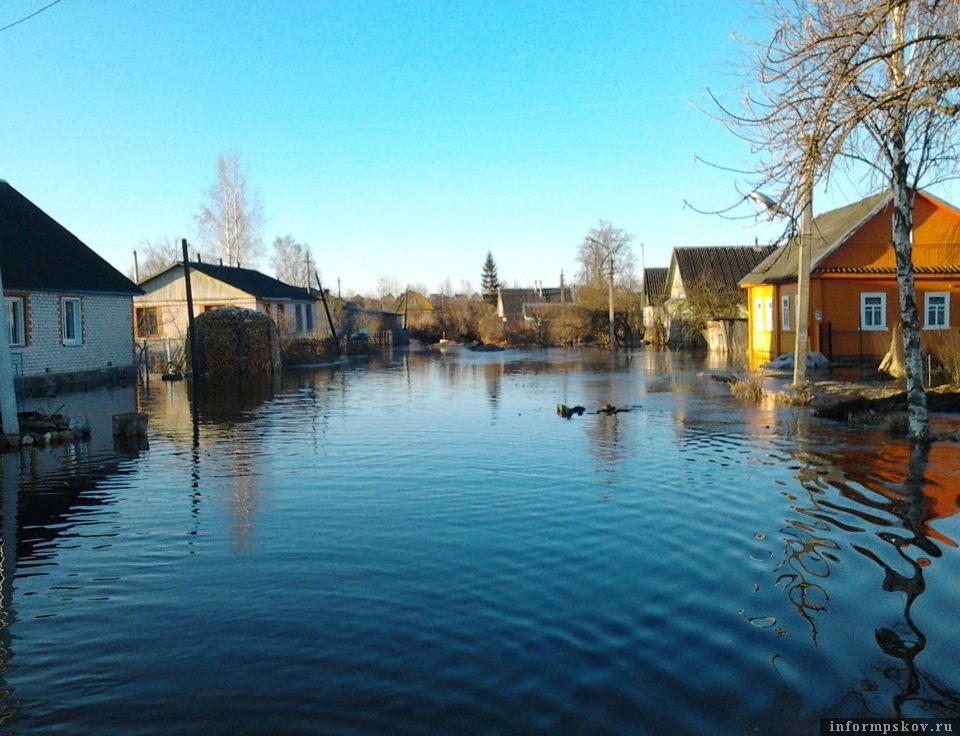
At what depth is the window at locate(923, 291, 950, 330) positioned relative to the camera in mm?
30109

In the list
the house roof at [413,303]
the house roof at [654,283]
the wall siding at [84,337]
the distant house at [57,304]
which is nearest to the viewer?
the distant house at [57,304]

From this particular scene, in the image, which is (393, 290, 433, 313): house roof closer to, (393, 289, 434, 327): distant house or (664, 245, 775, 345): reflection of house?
(393, 289, 434, 327): distant house

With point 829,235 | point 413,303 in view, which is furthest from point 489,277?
point 829,235

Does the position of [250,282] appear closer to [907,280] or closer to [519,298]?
[907,280]

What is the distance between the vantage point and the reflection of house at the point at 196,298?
46438mm

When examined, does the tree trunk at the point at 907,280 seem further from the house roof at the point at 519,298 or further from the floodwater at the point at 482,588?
the house roof at the point at 519,298

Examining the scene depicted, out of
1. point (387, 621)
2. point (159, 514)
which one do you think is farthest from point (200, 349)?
point (387, 621)

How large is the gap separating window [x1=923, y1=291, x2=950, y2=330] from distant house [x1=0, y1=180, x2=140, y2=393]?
95.2 ft

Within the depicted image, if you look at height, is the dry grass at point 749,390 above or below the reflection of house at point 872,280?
below

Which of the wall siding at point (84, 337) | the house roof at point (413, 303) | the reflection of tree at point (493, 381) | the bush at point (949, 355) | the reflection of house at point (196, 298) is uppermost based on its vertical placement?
the house roof at point (413, 303)

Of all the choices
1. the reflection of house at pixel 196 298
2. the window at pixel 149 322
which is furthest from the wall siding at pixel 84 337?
the window at pixel 149 322

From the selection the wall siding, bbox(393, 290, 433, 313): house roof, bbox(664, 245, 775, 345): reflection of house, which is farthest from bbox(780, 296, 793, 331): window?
bbox(393, 290, 433, 313): house roof

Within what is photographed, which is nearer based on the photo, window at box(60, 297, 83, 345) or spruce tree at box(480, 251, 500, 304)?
window at box(60, 297, 83, 345)

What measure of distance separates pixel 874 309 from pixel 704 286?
1956 centimetres
